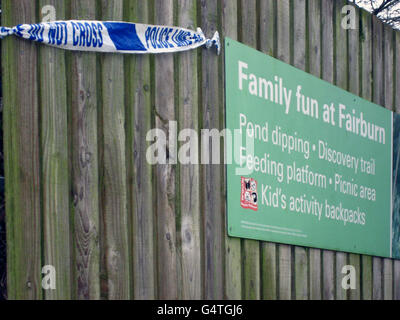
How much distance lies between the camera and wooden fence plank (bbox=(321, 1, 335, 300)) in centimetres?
532

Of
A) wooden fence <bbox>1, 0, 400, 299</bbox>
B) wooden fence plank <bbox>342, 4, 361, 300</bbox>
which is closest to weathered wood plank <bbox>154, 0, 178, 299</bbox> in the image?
wooden fence <bbox>1, 0, 400, 299</bbox>

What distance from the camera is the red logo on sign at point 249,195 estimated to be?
14.8 ft

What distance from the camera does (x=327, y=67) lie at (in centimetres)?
558

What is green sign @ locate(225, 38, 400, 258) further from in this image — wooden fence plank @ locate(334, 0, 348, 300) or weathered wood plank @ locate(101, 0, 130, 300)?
weathered wood plank @ locate(101, 0, 130, 300)

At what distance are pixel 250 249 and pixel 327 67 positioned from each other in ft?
5.41

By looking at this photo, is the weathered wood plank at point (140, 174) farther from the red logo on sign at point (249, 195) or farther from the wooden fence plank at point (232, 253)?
the red logo on sign at point (249, 195)

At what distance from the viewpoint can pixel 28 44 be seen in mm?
3590

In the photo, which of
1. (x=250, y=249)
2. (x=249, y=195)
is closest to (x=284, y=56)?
(x=249, y=195)

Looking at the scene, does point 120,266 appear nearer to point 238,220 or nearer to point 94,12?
point 238,220

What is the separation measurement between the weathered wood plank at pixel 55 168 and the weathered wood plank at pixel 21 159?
36 mm

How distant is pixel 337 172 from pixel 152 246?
6.49 feet

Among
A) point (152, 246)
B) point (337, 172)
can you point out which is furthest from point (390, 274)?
point (152, 246)
